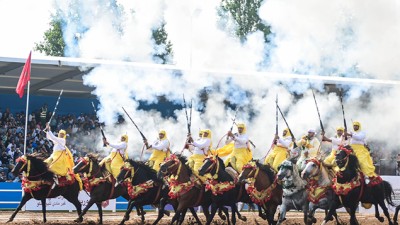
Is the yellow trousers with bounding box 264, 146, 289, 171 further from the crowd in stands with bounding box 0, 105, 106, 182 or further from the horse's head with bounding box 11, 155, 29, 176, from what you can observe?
the crowd in stands with bounding box 0, 105, 106, 182

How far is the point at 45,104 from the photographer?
35.9m

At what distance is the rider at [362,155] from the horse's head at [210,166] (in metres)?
3.45

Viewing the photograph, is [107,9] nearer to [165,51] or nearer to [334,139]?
[165,51]

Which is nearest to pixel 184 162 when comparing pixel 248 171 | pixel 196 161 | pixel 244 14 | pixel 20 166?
pixel 196 161

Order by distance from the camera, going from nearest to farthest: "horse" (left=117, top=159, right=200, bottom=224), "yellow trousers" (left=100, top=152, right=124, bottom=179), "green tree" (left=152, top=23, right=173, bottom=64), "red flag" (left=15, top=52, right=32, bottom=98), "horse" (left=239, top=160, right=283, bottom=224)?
1. "horse" (left=239, top=160, right=283, bottom=224)
2. "horse" (left=117, top=159, right=200, bottom=224)
3. "yellow trousers" (left=100, top=152, right=124, bottom=179)
4. "red flag" (left=15, top=52, right=32, bottom=98)
5. "green tree" (left=152, top=23, right=173, bottom=64)

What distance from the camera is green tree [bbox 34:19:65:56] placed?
5747 cm

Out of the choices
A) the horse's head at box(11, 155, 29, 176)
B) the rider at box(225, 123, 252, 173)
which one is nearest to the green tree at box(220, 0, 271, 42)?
the rider at box(225, 123, 252, 173)

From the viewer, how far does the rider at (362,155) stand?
70.4 feet

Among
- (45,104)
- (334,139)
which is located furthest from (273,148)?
(45,104)

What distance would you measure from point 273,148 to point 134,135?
926 centimetres

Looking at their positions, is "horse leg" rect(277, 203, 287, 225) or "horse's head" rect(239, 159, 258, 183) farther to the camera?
"horse's head" rect(239, 159, 258, 183)

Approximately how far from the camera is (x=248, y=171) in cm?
2106

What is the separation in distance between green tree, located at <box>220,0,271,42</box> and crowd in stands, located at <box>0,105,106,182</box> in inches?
677

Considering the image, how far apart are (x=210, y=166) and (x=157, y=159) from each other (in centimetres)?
283
